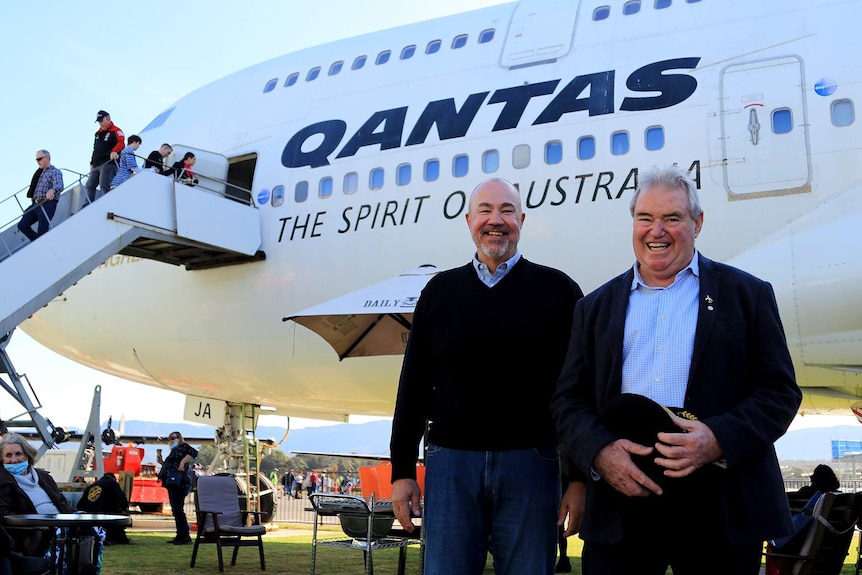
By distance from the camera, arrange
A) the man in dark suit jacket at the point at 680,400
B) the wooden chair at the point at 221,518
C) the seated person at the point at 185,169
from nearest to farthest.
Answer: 1. the man in dark suit jacket at the point at 680,400
2. the wooden chair at the point at 221,518
3. the seated person at the point at 185,169

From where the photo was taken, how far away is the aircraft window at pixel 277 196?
38.5 feet

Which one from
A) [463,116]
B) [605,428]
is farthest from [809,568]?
[463,116]

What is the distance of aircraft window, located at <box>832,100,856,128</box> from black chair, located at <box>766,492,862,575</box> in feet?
12.6

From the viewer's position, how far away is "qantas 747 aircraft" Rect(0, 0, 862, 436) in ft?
27.6

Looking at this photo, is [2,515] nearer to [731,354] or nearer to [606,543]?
[606,543]

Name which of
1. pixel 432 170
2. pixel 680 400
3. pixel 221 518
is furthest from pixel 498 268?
pixel 432 170

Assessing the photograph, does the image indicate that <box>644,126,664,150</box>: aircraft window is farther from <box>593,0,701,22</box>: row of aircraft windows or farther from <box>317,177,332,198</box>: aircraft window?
<box>317,177,332,198</box>: aircraft window

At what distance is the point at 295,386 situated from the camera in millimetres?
12297

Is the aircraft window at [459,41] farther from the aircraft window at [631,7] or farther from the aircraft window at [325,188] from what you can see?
the aircraft window at [325,188]

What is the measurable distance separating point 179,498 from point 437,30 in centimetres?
706

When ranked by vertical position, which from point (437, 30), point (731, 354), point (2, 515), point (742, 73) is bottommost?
point (2, 515)

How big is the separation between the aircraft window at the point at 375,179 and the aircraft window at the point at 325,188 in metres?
0.64

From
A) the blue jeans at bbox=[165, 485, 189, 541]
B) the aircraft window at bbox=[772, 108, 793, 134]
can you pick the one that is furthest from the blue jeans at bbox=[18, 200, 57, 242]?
the aircraft window at bbox=[772, 108, 793, 134]

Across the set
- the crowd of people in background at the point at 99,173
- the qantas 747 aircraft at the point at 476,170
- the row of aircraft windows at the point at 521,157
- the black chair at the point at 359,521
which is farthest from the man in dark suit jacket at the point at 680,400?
the crowd of people in background at the point at 99,173
